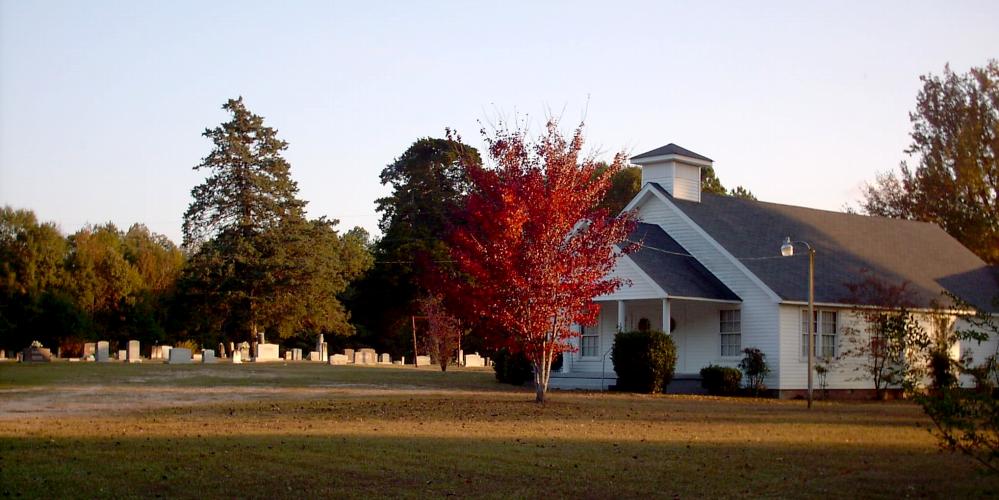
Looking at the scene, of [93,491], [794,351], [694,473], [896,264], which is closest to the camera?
[93,491]

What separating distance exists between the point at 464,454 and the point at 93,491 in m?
5.13

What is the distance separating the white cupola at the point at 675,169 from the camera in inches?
1409

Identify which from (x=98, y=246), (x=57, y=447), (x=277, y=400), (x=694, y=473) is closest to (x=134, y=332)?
(x=98, y=246)

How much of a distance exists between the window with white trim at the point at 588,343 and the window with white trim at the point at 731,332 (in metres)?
4.49

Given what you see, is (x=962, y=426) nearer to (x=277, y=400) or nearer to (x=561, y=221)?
(x=561, y=221)

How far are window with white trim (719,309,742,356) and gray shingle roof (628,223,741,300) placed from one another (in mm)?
716

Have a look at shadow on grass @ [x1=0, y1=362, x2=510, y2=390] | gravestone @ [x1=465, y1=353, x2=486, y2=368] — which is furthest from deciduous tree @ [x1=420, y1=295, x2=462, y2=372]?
shadow on grass @ [x1=0, y1=362, x2=510, y2=390]

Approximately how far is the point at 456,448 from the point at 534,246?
9.45 m

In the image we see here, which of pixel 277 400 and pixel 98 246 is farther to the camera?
pixel 98 246

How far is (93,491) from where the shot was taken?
35.9ft

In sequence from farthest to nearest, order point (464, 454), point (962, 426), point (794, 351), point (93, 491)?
point (794, 351) → point (464, 454) → point (93, 491) → point (962, 426)

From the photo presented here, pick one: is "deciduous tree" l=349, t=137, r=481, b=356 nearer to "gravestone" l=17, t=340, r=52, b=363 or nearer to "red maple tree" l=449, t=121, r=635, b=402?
"gravestone" l=17, t=340, r=52, b=363

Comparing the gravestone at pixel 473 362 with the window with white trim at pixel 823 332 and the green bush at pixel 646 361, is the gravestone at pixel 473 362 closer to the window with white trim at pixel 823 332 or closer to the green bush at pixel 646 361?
the green bush at pixel 646 361

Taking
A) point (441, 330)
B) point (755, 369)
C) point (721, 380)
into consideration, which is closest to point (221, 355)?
point (441, 330)
